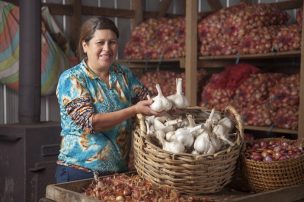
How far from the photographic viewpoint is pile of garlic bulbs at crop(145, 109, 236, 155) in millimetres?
1956

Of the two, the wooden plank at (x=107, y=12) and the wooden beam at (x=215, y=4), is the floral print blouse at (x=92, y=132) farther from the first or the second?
the wooden beam at (x=215, y=4)

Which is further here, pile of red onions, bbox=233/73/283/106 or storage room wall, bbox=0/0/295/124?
storage room wall, bbox=0/0/295/124

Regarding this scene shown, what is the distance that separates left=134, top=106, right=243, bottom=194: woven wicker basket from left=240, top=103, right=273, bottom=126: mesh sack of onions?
2073mm

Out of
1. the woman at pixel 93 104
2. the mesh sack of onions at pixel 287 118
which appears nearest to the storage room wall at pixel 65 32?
the mesh sack of onions at pixel 287 118

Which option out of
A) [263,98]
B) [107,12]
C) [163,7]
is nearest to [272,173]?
[263,98]

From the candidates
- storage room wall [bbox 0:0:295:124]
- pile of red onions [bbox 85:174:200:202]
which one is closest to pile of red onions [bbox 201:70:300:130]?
storage room wall [bbox 0:0:295:124]

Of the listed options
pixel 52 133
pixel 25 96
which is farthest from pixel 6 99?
pixel 52 133

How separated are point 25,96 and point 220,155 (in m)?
2.52

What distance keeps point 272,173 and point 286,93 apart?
83.2 inches

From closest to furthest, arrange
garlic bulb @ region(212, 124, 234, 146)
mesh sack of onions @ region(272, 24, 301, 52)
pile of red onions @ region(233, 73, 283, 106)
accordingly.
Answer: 1. garlic bulb @ region(212, 124, 234, 146)
2. mesh sack of onions @ region(272, 24, 301, 52)
3. pile of red onions @ region(233, 73, 283, 106)

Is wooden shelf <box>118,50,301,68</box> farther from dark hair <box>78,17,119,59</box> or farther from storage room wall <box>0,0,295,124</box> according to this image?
dark hair <box>78,17,119,59</box>

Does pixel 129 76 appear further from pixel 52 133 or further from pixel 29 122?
pixel 29 122

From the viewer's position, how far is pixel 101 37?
235cm

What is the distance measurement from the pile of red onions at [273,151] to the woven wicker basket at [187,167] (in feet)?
0.42
